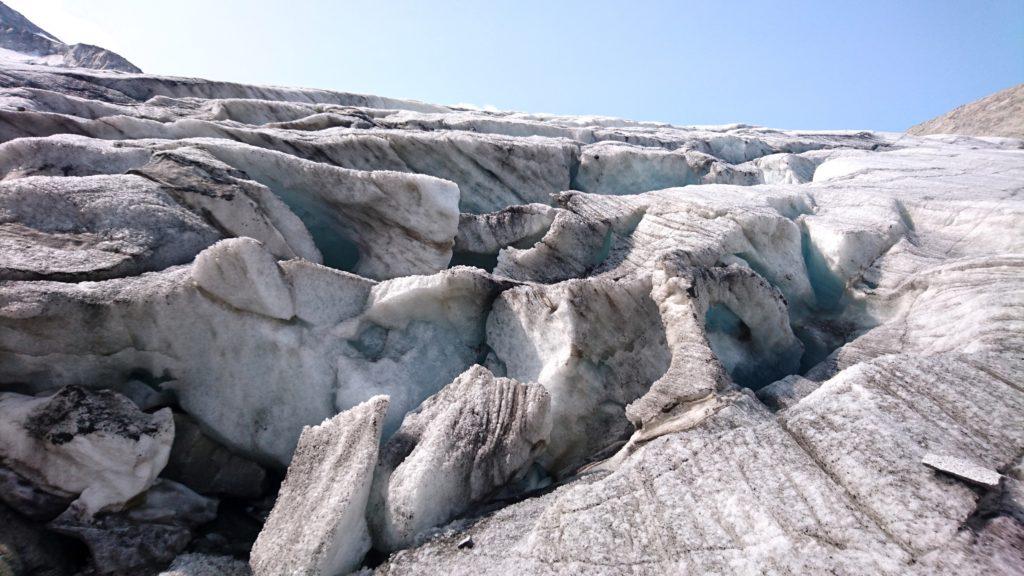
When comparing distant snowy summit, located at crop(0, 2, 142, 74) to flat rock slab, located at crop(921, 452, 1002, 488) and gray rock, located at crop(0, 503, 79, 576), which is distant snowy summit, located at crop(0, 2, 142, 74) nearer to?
gray rock, located at crop(0, 503, 79, 576)

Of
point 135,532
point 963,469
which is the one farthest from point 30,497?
point 963,469

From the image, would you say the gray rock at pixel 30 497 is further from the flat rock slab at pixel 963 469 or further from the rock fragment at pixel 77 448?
the flat rock slab at pixel 963 469

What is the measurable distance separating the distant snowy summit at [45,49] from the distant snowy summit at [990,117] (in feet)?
191

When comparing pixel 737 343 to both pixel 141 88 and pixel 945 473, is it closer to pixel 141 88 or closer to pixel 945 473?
pixel 945 473

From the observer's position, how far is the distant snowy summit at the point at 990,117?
30203mm

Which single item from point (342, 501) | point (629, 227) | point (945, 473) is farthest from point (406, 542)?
point (629, 227)

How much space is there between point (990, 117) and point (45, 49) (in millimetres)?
71337

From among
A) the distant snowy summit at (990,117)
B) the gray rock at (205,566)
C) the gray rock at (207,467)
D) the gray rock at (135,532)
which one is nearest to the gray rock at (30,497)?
the gray rock at (135,532)

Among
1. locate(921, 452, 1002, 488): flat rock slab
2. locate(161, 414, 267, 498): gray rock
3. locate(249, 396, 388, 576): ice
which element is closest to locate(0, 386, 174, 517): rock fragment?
→ locate(161, 414, 267, 498): gray rock

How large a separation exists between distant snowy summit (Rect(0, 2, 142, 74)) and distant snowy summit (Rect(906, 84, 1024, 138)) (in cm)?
5827

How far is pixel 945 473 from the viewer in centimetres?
316

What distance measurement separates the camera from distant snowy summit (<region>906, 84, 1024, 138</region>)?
30203 millimetres

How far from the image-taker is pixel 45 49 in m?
36.9

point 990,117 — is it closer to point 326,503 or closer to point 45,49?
point 326,503
